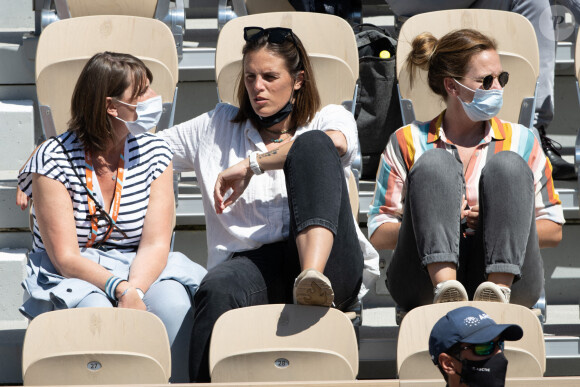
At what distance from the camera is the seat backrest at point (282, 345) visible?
6.86 feet

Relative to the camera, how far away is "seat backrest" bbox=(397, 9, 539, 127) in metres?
3.15

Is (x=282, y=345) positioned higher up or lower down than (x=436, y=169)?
lower down

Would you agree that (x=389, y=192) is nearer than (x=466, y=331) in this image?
No

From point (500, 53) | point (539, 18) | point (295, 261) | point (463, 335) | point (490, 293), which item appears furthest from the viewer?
point (539, 18)

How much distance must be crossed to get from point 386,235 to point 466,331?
1007 mm

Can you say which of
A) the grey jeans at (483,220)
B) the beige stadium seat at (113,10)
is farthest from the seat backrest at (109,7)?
the grey jeans at (483,220)

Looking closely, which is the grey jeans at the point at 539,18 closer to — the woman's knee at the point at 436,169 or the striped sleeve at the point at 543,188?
the striped sleeve at the point at 543,188

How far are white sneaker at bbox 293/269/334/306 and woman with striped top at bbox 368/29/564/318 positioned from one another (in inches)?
11.6

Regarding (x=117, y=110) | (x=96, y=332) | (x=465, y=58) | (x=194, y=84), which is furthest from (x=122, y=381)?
(x=194, y=84)

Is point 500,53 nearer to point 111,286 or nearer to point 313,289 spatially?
point 313,289

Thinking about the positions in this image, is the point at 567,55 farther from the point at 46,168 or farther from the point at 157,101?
the point at 46,168

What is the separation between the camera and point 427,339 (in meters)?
2.16

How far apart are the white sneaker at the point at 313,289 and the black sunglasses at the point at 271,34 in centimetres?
83

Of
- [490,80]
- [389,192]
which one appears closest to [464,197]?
[389,192]
